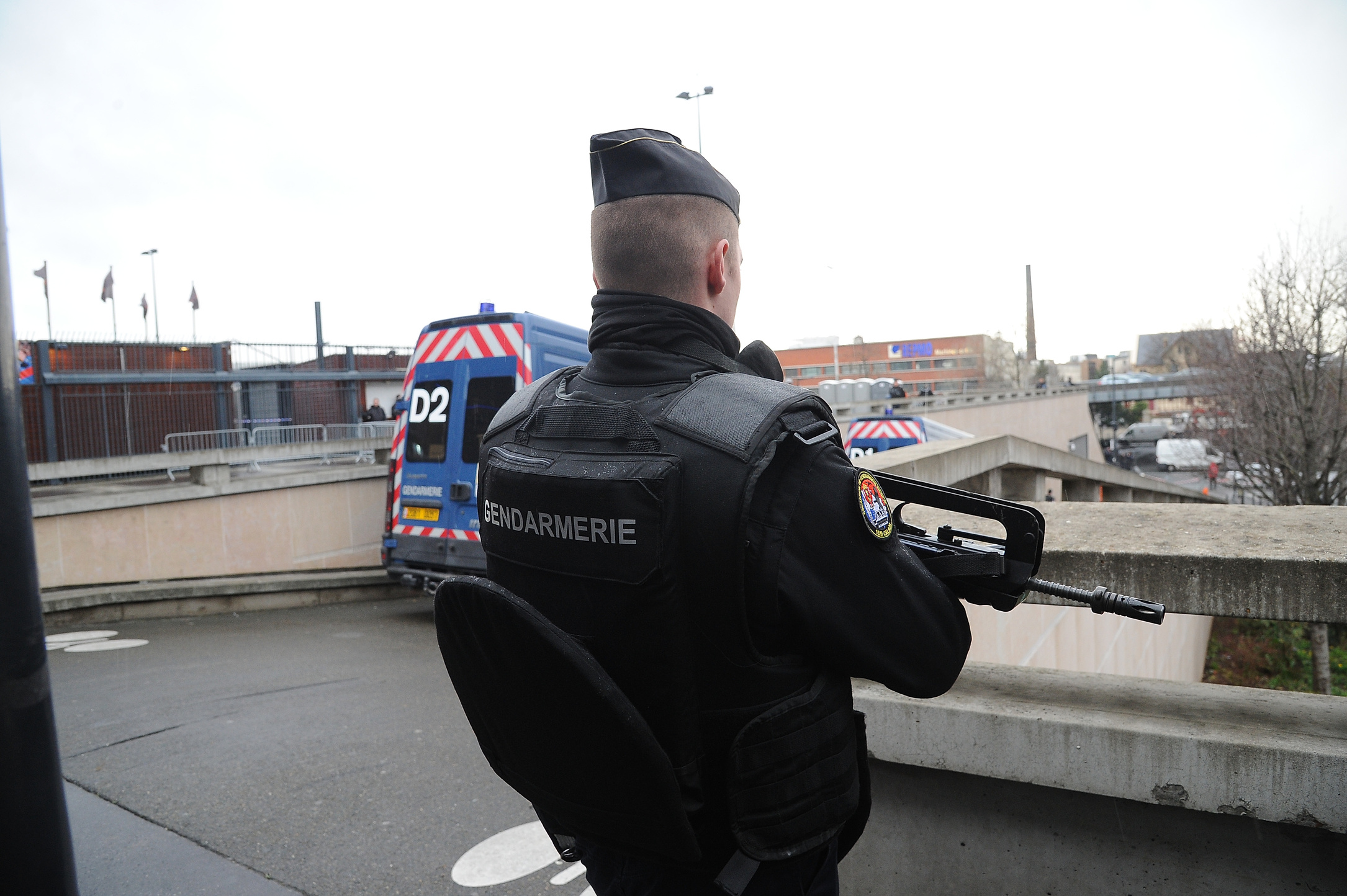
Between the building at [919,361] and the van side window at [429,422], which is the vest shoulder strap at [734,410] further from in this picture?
the building at [919,361]

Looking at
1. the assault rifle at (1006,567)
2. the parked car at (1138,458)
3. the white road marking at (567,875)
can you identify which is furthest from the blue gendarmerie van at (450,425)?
the parked car at (1138,458)

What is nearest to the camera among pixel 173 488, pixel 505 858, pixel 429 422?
pixel 505 858

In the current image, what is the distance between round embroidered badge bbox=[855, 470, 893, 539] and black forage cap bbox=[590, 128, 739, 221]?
0.62 m

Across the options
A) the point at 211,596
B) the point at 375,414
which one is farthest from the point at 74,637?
the point at 375,414

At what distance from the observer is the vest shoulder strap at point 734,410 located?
1291 millimetres

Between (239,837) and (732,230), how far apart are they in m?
3.19

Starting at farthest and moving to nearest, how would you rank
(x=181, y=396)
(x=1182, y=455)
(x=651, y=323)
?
(x=1182, y=455) < (x=181, y=396) < (x=651, y=323)

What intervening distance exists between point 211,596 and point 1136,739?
30.7 ft

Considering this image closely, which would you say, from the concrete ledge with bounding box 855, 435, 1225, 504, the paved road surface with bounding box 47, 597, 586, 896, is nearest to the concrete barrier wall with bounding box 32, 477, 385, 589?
the paved road surface with bounding box 47, 597, 586, 896

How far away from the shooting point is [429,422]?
8.41m

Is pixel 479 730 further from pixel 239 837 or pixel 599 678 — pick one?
pixel 239 837

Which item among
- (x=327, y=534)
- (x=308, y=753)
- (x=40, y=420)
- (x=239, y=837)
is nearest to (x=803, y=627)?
(x=239, y=837)

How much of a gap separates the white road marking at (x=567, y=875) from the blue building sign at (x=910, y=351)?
10537cm

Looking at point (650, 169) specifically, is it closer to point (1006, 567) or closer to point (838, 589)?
point (838, 589)
